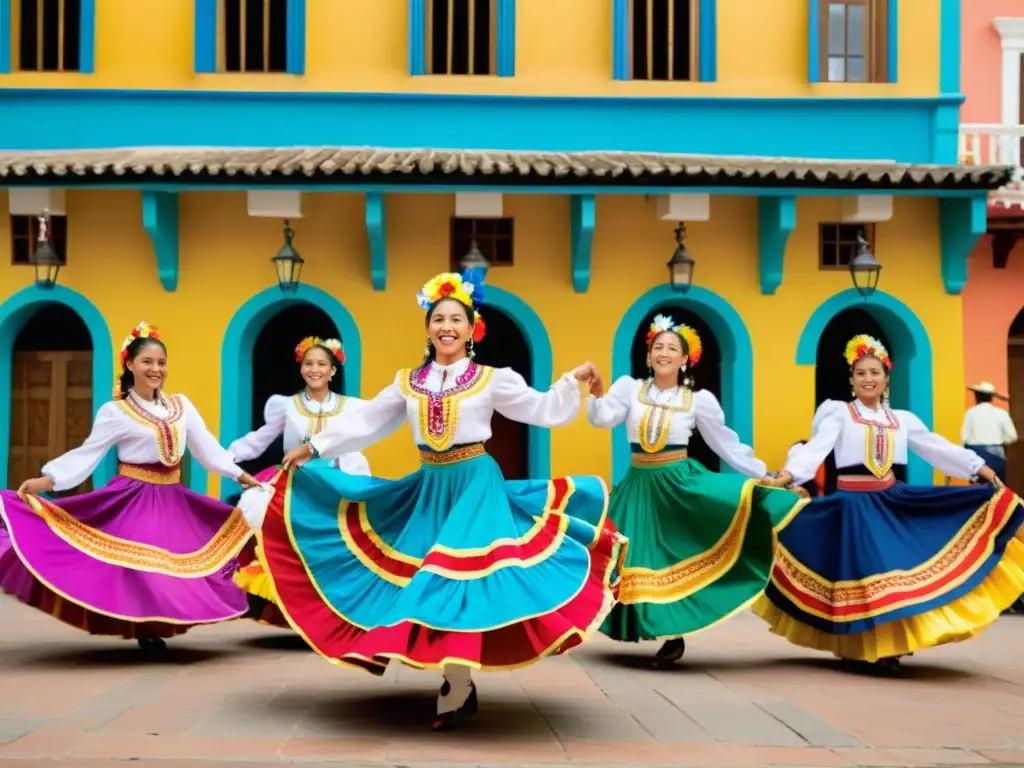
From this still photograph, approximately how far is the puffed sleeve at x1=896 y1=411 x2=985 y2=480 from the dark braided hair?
15.5 ft

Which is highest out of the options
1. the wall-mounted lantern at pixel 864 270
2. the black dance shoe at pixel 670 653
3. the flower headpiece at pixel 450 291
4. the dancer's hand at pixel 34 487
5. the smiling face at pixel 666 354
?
the wall-mounted lantern at pixel 864 270

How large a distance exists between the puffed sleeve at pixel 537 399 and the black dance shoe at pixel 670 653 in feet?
7.71

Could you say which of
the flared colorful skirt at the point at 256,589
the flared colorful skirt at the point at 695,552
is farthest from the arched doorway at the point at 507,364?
the flared colorful skirt at the point at 695,552

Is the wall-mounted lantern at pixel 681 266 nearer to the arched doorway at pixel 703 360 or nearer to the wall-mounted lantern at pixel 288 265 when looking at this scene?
the arched doorway at pixel 703 360

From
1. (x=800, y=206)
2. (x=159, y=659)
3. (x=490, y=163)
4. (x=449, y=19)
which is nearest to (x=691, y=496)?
(x=159, y=659)

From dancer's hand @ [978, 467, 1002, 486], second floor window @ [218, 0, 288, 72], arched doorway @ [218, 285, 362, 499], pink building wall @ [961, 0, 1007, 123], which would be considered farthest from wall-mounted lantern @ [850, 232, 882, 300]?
second floor window @ [218, 0, 288, 72]

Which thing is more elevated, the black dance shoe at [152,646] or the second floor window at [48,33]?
the second floor window at [48,33]

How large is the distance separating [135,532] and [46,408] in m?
6.67

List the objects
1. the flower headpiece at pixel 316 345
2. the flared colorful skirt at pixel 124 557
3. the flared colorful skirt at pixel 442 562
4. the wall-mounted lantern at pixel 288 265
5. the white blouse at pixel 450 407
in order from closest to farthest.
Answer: the flared colorful skirt at pixel 442 562
the white blouse at pixel 450 407
the flared colorful skirt at pixel 124 557
the flower headpiece at pixel 316 345
the wall-mounted lantern at pixel 288 265

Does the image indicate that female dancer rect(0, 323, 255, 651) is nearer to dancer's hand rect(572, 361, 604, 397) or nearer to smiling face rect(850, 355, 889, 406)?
dancer's hand rect(572, 361, 604, 397)

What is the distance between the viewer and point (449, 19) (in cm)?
1482

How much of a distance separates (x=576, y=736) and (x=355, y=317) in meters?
8.56

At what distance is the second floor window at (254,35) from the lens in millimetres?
14734

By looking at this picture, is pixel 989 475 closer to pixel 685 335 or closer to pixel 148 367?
pixel 685 335
